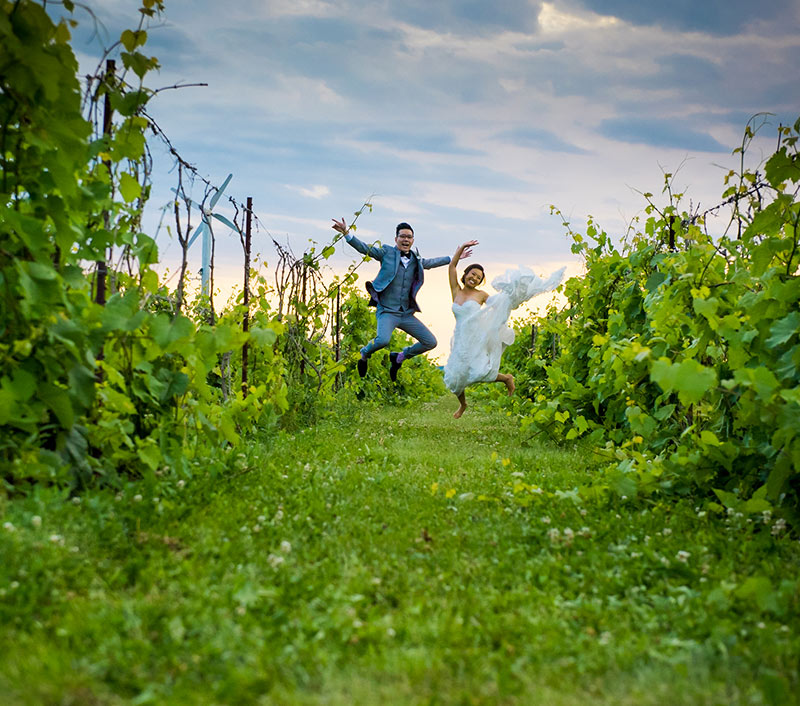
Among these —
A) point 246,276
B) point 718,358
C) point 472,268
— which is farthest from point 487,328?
point 718,358

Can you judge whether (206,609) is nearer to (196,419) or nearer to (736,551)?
(196,419)

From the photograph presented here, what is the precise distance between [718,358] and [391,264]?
5.43m

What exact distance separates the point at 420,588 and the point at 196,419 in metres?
1.76

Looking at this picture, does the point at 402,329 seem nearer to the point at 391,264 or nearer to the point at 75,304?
the point at 391,264

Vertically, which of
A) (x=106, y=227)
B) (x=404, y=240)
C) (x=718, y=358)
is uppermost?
(x=404, y=240)

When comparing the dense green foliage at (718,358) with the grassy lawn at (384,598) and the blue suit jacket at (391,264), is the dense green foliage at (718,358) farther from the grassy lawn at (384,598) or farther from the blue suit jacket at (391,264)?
the blue suit jacket at (391,264)

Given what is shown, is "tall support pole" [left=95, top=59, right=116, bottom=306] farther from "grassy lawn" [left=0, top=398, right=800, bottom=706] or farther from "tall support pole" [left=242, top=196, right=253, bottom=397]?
"tall support pole" [left=242, top=196, right=253, bottom=397]

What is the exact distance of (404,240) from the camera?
30.9 ft

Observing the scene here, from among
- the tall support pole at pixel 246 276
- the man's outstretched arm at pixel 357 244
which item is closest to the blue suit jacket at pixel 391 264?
the man's outstretched arm at pixel 357 244

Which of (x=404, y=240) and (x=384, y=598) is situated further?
(x=404, y=240)

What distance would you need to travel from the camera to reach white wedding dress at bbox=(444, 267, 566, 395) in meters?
8.47

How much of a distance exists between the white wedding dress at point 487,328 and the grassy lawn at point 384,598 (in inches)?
165

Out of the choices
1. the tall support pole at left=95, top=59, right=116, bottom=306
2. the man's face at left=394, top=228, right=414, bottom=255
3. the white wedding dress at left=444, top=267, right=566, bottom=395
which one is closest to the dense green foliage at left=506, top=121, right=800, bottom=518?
the white wedding dress at left=444, top=267, right=566, bottom=395

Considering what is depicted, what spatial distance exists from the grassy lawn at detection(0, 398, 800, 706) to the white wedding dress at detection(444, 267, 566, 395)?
4191 millimetres
